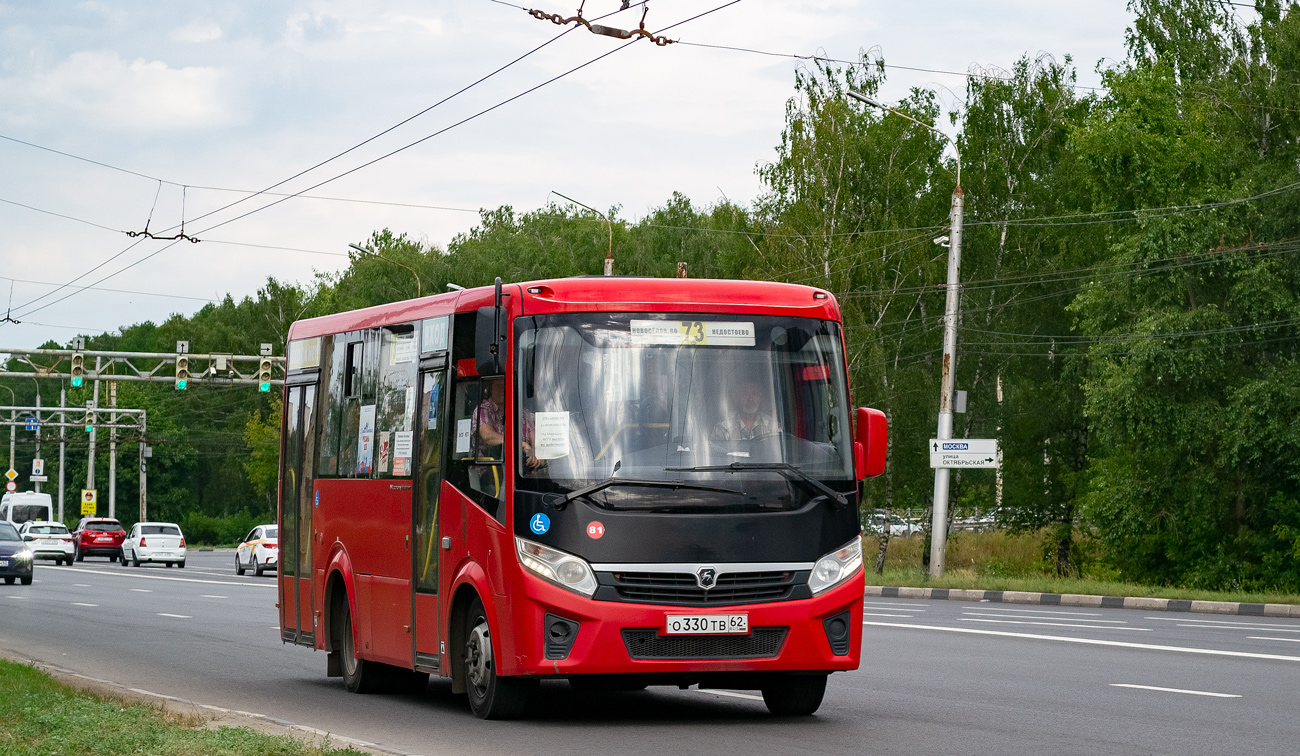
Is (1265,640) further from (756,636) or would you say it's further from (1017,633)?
(756,636)

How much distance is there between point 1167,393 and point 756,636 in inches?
1168

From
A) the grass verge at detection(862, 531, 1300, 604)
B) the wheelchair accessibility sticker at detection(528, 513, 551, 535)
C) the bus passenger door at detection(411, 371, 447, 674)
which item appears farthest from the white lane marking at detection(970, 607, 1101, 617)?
the wheelchair accessibility sticker at detection(528, 513, 551, 535)

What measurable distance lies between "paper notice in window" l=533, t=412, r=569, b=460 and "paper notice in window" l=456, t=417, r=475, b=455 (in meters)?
0.75

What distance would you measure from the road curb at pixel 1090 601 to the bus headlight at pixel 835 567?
18652mm

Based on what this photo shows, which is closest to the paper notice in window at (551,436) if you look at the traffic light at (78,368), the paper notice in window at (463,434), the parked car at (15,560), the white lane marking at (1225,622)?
the paper notice in window at (463,434)

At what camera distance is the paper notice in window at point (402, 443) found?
1227cm

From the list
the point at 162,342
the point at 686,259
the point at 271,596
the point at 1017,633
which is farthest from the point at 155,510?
the point at 1017,633

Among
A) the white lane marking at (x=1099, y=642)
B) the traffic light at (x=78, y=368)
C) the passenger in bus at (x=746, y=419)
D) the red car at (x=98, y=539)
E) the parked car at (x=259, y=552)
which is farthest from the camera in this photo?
the red car at (x=98, y=539)

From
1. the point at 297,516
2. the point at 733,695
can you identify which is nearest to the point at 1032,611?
the point at 733,695

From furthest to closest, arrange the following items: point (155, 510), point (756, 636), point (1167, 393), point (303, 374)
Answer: point (155, 510), point (1167, 393), point (303, 374), point (756, 636)

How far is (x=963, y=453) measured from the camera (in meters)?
33.2

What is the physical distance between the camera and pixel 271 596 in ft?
108

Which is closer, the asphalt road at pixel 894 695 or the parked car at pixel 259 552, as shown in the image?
the asphalt road at pixel 894 695

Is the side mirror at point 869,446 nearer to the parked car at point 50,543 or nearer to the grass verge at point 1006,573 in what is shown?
the grass verge at point 1006,573
